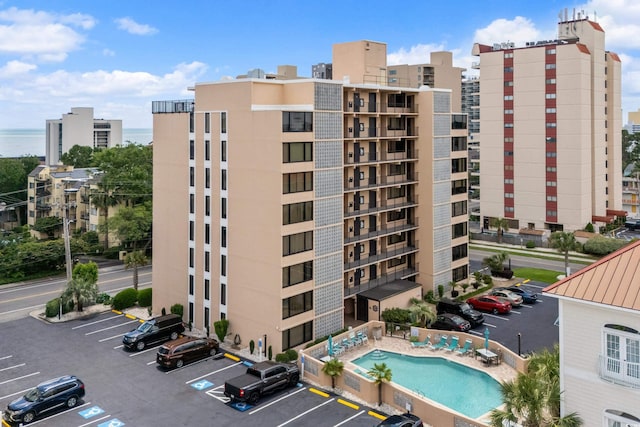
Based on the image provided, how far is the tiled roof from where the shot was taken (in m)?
19.7

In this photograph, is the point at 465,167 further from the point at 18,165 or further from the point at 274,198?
the point at 18,165

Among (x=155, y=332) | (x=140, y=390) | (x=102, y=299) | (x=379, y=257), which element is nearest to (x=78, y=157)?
(x=102, y=299)

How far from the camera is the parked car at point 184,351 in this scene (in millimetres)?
33688

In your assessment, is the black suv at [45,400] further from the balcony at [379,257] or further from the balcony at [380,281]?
the balcony at [379,257]

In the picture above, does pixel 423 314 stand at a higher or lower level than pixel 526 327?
higher

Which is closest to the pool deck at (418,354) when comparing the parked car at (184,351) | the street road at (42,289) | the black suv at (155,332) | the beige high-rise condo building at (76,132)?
the parked car at (184,351)

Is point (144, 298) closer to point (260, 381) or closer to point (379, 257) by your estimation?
point (260, 381)

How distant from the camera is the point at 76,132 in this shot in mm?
157625

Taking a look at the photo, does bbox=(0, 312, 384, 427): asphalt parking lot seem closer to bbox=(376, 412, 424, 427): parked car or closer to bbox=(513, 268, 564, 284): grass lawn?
bbox=(376, 412, 424, 427): parked car

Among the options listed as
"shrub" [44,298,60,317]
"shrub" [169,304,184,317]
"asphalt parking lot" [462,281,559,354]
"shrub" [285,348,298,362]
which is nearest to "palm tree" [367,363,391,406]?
"shrub" [285,348,298,362]

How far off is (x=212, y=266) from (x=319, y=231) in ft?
27.3

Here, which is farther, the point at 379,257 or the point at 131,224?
the point at 131,224

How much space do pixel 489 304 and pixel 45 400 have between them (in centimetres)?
3360

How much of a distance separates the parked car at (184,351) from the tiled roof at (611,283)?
876 inches
